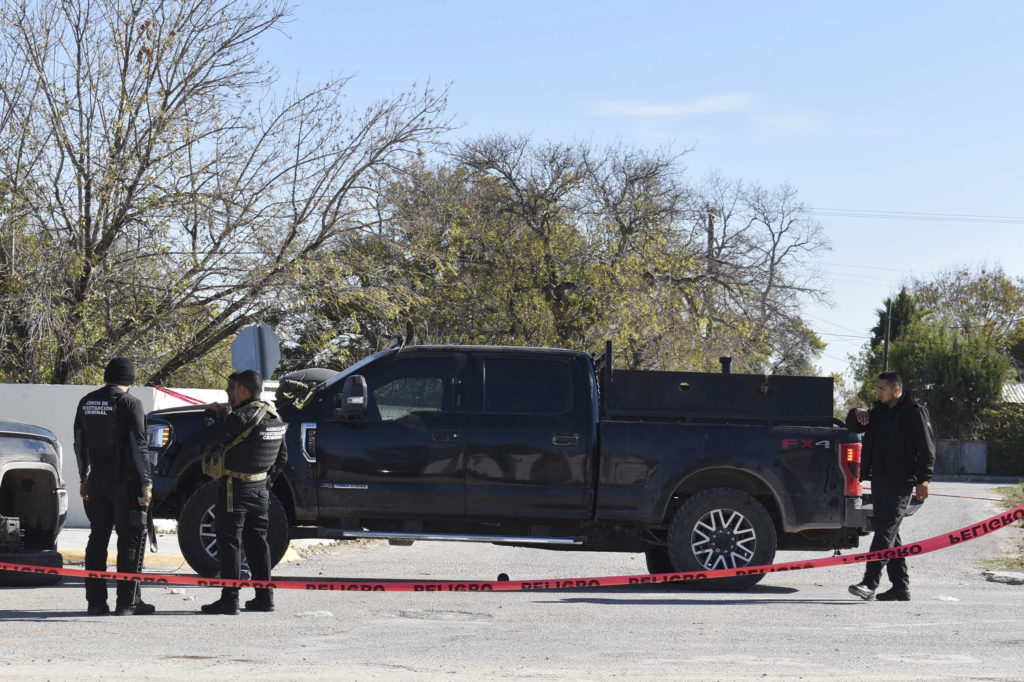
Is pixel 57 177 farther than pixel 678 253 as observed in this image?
No

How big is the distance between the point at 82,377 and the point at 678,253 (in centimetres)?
2188

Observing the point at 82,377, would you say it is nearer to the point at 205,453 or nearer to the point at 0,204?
the point at 0,204

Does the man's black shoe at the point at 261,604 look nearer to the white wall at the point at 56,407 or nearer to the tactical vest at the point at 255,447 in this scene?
the tactical vest at the point at 255,447

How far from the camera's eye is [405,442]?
10344mm

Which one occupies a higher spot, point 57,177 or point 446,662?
point 57,177

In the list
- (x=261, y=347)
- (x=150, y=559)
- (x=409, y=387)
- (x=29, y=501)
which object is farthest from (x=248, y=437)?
(x=261, y=347)

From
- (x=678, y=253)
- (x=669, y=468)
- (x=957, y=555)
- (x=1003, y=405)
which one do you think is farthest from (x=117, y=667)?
(x=1003, y=405)

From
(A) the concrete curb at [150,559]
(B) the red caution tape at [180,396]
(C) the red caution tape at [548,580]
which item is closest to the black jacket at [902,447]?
(C) the red caution tape at [548,580]

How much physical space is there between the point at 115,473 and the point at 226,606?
1163mm

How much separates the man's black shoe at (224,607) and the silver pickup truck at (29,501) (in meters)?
1.97

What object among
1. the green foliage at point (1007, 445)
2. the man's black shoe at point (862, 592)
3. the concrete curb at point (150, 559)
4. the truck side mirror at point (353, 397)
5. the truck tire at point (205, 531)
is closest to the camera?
the man's black shoe at point (862, 592)

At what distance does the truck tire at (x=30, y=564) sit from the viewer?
961cm

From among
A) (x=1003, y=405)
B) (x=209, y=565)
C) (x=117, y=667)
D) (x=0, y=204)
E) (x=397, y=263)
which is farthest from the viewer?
(x=1003, y=405)

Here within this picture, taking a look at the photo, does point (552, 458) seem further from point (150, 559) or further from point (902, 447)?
point (150, 559)
